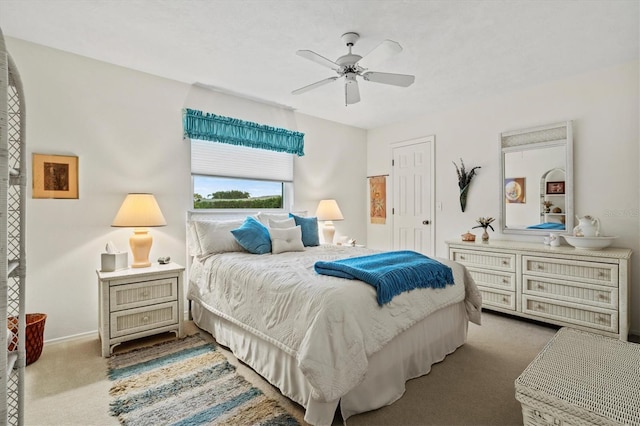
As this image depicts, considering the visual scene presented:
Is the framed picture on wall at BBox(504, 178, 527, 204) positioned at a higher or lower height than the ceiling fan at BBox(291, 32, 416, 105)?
lower

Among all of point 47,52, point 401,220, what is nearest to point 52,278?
point 47,52

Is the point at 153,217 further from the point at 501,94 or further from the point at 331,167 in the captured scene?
the point at 501,94

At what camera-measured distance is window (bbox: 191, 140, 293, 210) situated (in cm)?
366

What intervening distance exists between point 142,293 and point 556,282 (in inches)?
151

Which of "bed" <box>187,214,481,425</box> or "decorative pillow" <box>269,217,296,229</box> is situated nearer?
"bed" <box>187,214,481,425</box>

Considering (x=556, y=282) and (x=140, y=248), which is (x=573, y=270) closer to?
(x=556, y=282)

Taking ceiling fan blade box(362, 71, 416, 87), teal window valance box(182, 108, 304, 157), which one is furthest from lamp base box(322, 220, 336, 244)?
ceiling fan blade box(362, 71, 416, 87)

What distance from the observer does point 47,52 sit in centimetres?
270

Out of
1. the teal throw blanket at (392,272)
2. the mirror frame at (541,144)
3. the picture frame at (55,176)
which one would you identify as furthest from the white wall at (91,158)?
the mirror frame at (541,144)

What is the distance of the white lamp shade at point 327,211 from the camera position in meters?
4.46

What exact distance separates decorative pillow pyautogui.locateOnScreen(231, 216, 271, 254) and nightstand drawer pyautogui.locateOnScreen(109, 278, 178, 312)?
2.23ft

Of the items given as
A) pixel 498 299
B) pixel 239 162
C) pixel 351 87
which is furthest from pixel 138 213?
pixel 498 299

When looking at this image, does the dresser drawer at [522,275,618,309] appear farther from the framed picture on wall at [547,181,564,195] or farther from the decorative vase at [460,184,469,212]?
the decorative vase at [460,184,469,212]

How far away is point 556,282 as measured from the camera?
3.03 m
